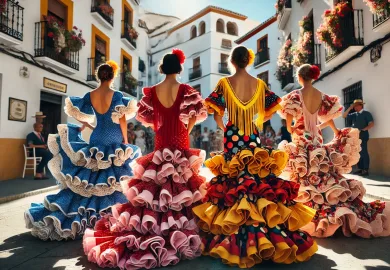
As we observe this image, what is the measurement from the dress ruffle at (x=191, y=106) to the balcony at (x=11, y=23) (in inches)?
292

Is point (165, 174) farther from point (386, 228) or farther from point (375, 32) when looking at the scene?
point (375, 32)

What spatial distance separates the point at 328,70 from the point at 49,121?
11176mm

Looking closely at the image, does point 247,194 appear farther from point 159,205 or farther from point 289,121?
point 289,121

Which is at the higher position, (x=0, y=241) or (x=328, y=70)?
(x=328, y=70)

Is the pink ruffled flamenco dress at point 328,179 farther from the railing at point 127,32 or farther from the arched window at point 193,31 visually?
the arched window at point 193,31

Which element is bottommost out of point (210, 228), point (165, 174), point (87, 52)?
point (210, 228)

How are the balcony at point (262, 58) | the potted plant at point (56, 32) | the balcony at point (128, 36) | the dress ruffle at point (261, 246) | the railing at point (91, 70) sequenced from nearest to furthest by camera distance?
the dress ruffle at point (261, 246) < the potted plant at point (56, 32) < the railing at point (91, 70) < the balcony at point (128, 36) < the balcony at point (262, 58)

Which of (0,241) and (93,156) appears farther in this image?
(93,156)

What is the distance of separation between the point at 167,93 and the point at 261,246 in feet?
5.76

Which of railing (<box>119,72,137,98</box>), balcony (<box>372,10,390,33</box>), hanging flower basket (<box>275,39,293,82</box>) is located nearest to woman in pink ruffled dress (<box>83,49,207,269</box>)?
balcony (<box>372,10,390,33</box>)

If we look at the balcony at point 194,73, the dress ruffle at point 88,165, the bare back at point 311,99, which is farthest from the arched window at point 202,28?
the dress ruffle at point 88,165

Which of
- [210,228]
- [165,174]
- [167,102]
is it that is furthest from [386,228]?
[167,102]

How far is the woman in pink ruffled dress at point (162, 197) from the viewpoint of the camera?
8.91ft

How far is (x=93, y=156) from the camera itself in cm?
378
